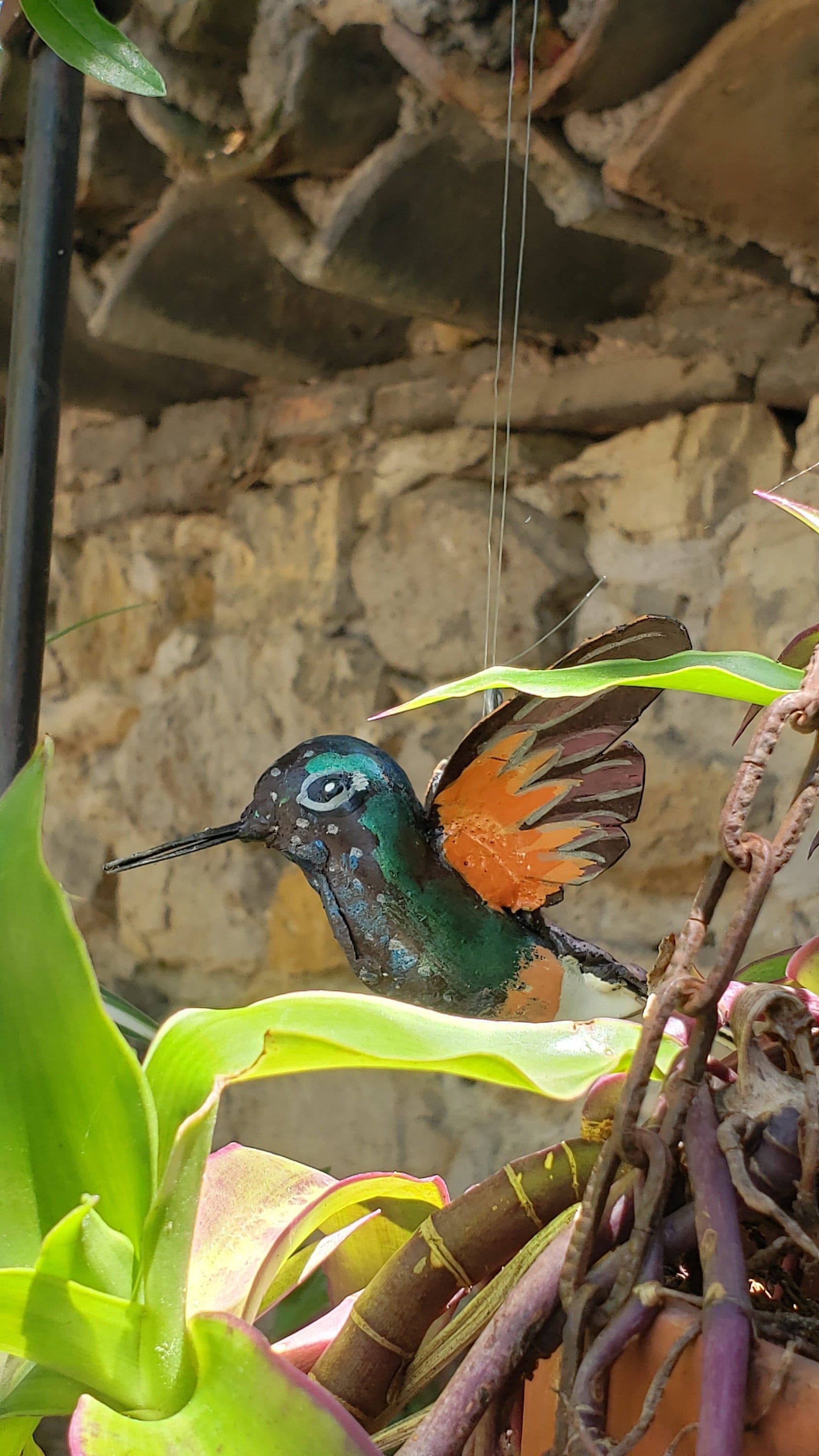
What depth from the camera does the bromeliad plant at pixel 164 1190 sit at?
0.24m

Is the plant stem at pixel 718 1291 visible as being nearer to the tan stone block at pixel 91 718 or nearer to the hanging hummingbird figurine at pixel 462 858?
the hanging hummingbird figurine at pixel 462 858

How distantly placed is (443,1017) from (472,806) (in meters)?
0.28

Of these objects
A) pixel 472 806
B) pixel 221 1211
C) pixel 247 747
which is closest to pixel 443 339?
pixel 247 747

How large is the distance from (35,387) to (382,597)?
626 millimetres

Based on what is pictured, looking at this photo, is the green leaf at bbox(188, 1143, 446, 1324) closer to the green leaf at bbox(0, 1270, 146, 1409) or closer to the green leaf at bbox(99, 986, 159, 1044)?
the green leaf at bbox(0, 1270, 146, 1409)

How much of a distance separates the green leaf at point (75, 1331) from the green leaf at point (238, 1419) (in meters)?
0.02

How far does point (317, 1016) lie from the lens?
0.27m

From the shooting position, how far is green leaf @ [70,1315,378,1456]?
0.77 feet

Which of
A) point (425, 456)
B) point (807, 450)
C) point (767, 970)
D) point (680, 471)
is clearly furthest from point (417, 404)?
point (767, 970)

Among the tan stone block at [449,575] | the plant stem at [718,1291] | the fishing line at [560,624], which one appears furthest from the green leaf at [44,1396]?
the tan stone block at [449,575]

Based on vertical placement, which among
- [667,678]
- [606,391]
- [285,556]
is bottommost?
[667,678]

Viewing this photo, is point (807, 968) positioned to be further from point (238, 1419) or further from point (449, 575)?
point (449, 575)

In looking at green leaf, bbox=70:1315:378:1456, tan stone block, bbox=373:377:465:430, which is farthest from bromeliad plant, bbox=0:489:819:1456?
tan stone block, bbox=373:377:465:430

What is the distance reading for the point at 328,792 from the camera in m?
0.56
